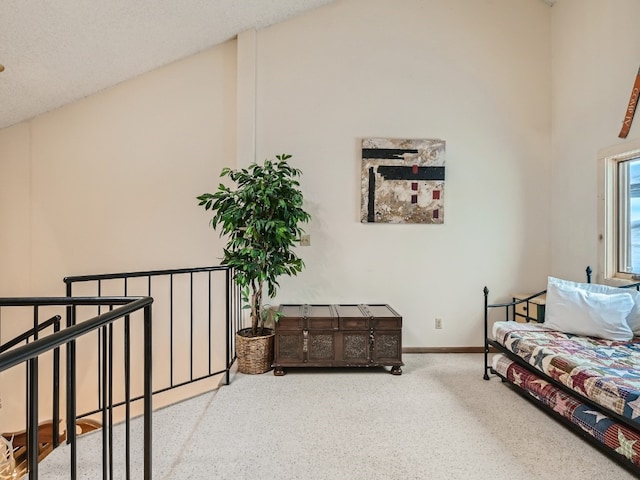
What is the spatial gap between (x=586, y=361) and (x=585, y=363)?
0.14 feet

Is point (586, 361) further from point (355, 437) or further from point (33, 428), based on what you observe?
point (33, 428)

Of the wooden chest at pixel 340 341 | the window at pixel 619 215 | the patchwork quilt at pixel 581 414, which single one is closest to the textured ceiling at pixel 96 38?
A: the wooden chest at pixel 340 341

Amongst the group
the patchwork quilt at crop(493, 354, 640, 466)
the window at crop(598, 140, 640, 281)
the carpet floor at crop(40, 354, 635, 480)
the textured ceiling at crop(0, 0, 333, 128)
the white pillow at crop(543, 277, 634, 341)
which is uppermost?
the textured ceiling at crop(0, 0, 333, 128)

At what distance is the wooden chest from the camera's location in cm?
322

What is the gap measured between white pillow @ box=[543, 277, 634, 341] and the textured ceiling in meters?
3.71

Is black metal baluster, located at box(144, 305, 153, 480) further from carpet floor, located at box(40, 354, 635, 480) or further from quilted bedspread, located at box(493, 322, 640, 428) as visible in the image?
quilted bedspread, located at box(493, 322, 640, 428)

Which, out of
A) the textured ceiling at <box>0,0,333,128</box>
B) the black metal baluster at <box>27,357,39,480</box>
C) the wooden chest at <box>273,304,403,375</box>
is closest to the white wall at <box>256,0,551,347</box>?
the textured ceiling at <box>0,0,333,128</box>

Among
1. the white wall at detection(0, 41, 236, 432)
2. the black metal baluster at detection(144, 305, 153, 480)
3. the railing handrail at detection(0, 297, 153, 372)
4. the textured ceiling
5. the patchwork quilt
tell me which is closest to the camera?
the railing handrail at detection(0, 297, 153, 372)

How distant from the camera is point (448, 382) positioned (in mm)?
3076

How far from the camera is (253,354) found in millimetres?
3221

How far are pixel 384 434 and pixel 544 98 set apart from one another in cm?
397

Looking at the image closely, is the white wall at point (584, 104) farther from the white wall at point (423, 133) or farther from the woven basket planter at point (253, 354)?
the woven basket planter at point (253, 354)

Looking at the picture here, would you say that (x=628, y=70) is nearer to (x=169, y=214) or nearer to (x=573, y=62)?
(x=573, y=62)

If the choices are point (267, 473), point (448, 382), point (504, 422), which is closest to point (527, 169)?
point (448, 382)
